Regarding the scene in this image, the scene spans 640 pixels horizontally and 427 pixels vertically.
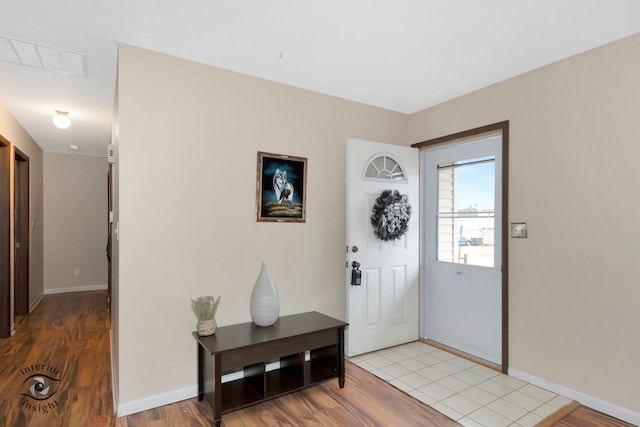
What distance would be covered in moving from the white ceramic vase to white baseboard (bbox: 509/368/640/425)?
197 cm

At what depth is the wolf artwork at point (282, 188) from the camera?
296 cm

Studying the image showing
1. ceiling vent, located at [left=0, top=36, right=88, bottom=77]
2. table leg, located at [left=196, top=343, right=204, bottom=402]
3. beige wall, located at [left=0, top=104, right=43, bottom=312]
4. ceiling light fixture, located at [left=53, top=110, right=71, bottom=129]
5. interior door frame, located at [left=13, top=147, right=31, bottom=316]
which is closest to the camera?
ceiling vent, located at [left=0, top=36, right=88, bottom=77]

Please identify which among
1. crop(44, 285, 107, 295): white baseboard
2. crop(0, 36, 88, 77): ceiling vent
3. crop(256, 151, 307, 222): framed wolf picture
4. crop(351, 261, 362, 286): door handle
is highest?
crop(0, 36, 88, 77): ceiling vent

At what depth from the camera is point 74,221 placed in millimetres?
6238

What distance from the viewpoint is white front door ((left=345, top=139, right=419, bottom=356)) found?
127 inches

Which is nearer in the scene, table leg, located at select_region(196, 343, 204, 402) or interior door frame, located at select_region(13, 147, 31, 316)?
table leg, located at select_region(196, 343, 204, 402)

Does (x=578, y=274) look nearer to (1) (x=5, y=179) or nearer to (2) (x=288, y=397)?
(2) (x=288, y=397)

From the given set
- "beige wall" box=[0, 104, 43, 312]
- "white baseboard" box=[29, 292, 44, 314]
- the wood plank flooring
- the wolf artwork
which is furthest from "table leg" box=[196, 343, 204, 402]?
"white baseboard" box=[29, 292, 44, 314]

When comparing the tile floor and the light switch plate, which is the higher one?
the light switch plate

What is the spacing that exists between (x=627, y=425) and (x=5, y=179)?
A: 223 inches

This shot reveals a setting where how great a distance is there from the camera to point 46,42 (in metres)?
2.30

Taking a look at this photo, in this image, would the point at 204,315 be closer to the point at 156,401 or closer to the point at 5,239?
the point at 156,401

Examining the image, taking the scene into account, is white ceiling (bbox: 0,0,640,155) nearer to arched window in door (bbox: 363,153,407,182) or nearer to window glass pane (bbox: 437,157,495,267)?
arched window in door (bbox: 363,153,407,182)

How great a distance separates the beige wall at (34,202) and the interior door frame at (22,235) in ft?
0.66
